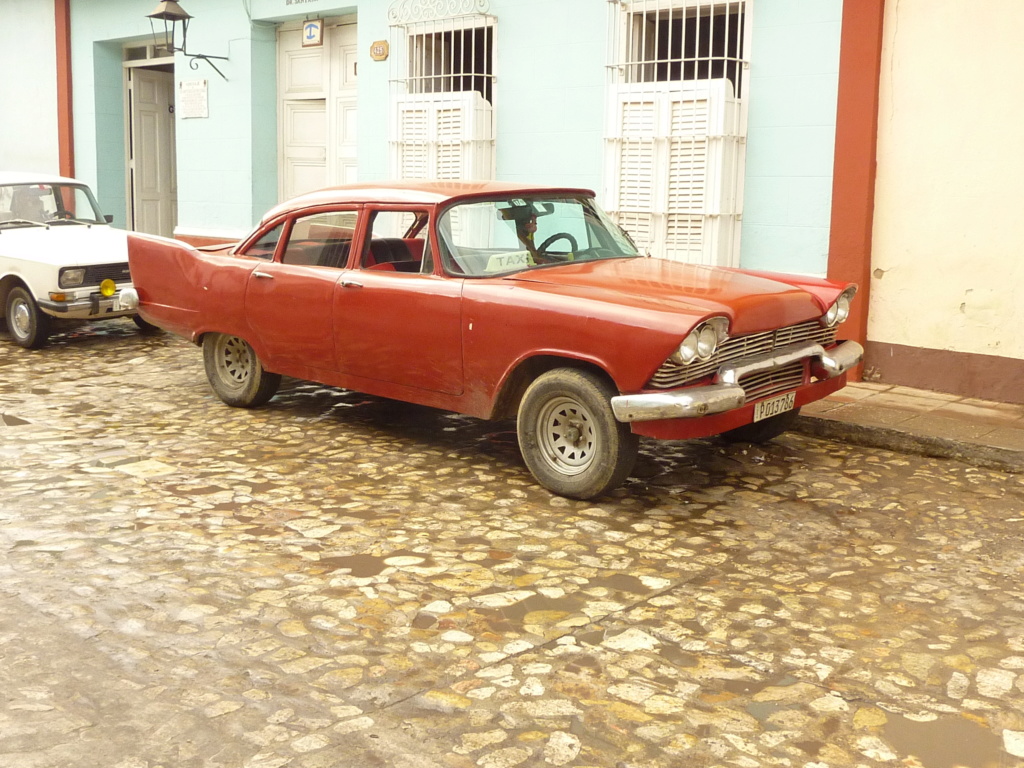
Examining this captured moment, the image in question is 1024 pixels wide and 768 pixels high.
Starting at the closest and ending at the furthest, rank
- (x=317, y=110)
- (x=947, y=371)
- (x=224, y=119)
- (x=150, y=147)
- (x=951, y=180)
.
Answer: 1. (x=951, y=180)
2. (x=947, y=371)
3. (x=317, y=110)
4. (x=224, y=119)
5. (x=150, y=147)

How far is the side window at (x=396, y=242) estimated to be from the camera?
6500 mm

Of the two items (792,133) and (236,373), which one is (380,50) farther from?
(236,373)

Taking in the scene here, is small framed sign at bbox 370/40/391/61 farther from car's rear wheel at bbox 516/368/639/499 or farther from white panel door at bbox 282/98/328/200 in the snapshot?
car's rear wheel at bbox 516/368/639/499

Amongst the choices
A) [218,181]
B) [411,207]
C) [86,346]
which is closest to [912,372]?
[411,207]

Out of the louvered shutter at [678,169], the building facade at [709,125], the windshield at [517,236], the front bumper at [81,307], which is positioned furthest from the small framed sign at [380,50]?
the windshield at [517,236]

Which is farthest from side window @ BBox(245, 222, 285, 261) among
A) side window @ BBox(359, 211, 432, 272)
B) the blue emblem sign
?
the blue emblem sign

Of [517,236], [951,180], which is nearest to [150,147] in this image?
[517,236]

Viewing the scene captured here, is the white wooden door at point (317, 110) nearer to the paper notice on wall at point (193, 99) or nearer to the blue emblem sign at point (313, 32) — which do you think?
the blue emblem sign at point (313, 32)

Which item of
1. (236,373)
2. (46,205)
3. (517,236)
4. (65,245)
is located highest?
(46,205)

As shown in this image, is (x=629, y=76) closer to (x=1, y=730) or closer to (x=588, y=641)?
(x=588, y=641)

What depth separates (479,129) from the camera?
1052 cm

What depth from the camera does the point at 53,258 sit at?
1007cm

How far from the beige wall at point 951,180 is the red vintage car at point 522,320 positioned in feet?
6.81

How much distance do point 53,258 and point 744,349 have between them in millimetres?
6923
